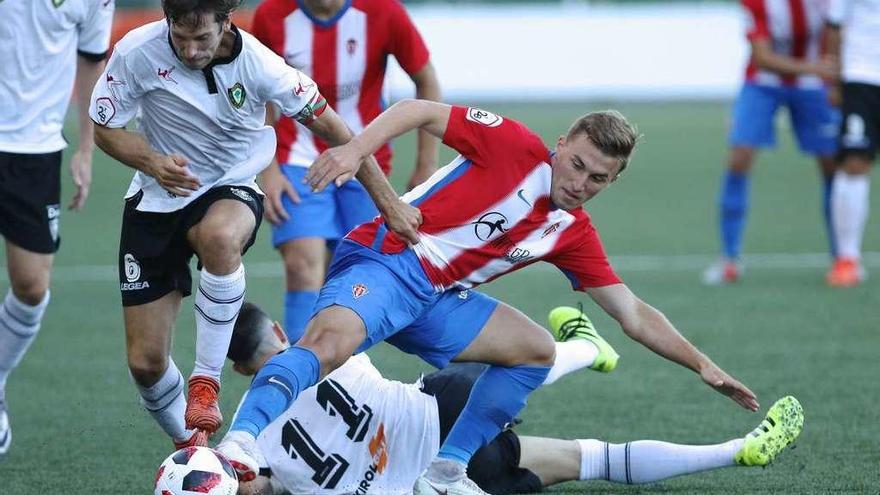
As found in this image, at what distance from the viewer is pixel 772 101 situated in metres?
10.7

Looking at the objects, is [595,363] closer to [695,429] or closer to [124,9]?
[695,429]

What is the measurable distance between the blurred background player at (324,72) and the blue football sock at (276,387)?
2.12 m

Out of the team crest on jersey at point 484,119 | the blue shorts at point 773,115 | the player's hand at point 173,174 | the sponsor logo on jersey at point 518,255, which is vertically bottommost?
the blue shorts at point 773,115

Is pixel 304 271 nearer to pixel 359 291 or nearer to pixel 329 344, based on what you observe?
pixel 359 291

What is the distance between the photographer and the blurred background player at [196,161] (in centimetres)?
506

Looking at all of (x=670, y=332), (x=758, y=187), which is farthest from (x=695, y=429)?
(x=758, y=187)

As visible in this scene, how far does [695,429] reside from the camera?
247 inches

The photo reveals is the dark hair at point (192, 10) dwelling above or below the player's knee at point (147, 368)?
above

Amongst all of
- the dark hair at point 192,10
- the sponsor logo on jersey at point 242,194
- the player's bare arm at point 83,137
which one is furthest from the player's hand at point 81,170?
the dark hair at point 192,10

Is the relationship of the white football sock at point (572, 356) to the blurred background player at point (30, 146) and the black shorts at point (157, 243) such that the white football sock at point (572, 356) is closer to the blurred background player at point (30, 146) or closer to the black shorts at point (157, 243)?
the black shorts at point (157, 243)

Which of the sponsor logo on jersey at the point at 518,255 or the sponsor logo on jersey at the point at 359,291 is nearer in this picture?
the sponsor logo on jersey at the point at 359,291

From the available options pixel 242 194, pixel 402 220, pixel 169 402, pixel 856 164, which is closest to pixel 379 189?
pixel 402 220

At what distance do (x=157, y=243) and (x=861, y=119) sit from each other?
604 centimetres

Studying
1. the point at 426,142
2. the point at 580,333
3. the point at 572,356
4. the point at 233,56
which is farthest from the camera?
the point at 426,142
